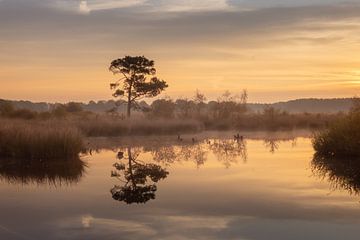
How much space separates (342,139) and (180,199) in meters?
8.52

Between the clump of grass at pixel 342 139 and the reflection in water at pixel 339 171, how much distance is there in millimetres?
331

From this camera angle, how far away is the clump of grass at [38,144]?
16688 mm

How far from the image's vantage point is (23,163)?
15.9 meters

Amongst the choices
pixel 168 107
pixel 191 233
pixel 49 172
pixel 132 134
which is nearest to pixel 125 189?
pixel 49 172

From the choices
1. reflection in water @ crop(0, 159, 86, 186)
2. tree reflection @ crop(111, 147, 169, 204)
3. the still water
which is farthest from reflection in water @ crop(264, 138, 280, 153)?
reflection in water @ crop(0, 159, 86, 186)

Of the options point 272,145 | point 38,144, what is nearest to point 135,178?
point 38,144

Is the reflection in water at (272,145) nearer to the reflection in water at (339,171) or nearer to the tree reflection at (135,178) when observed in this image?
the reflection in water at (339,171)

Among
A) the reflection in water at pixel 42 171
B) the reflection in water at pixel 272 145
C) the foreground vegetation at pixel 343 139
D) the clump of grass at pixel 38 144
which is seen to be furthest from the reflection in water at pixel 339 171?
the clump of grass at pixel 38 144

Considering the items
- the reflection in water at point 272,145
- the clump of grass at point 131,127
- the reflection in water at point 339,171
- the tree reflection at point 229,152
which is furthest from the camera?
the clump of grass at point 131,127

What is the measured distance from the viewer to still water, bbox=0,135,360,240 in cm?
790

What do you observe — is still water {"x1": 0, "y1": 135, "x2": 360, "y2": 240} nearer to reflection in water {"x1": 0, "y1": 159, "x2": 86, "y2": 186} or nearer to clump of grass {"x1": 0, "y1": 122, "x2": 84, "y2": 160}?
reflection in water {"x1": 0, "y1": 159, "x2": 86, "y2": 186}

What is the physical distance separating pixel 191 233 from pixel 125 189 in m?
4.48

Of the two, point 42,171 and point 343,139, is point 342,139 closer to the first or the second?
point 343,139

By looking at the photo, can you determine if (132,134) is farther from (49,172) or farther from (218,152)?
(49,172)
